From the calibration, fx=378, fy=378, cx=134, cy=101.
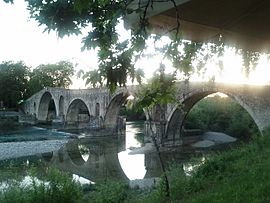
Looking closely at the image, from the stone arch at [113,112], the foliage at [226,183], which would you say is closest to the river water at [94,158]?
the foliage at [226,183]

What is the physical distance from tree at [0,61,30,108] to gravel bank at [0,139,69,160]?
3687 centimetres

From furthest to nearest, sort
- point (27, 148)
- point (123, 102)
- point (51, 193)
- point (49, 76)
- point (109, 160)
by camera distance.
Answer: point (49, 76) → point (123, 102) → point (27, 148) → point (109, 160) → point (51, 193)

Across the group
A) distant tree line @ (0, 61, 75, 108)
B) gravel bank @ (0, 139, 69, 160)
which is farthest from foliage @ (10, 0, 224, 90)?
distant tree line @ (0, 61, 75, 108)

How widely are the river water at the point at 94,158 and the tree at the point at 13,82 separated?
34919 mm

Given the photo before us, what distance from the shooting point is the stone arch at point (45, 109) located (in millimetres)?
63022

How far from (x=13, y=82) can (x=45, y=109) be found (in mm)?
7674

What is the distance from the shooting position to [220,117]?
37500mm

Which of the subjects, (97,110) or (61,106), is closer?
(97,110)

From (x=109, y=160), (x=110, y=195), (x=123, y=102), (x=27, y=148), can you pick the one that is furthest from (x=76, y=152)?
(x=110, y=195)

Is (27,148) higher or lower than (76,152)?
higher

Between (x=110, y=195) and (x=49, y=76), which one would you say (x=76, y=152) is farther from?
(x=49, y=76)

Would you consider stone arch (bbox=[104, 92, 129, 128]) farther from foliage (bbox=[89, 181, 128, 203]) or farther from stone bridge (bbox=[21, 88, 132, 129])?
foliage (bbox=[89, 181, 128, 203])

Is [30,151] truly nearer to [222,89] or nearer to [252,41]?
[222,89]

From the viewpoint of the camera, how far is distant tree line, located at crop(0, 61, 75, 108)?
66.2 m
